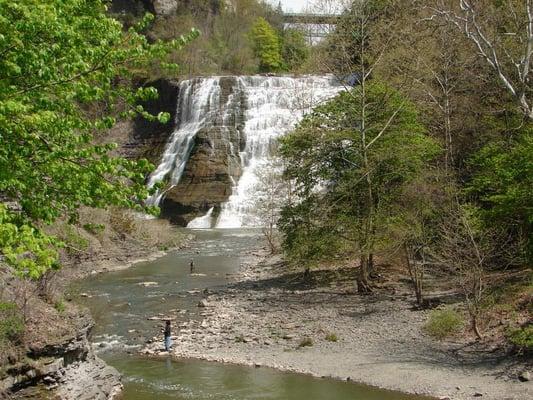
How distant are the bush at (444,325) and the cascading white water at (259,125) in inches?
1176

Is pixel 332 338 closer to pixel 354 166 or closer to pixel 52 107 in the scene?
pixel 354 166

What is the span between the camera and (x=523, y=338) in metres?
13.5

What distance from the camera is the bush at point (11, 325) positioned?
11172 mm

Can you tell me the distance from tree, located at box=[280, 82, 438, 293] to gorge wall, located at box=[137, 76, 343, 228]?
70.9ft

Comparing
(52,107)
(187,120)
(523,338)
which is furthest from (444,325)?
(187,120)

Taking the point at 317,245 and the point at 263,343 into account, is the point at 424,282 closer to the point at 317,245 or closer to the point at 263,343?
the point at 317,245

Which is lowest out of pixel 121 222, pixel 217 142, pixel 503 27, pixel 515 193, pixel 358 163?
pixel 121 222

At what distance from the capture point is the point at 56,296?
13.9 m

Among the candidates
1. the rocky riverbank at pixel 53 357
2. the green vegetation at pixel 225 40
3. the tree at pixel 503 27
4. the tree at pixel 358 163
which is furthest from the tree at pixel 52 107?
the green vegetation at pixel 225 40

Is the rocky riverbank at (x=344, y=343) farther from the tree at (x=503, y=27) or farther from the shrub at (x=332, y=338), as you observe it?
the tree at (x=503, y=27)

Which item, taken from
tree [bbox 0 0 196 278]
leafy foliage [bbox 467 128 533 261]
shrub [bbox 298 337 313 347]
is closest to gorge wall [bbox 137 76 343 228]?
leafy foliage [bbox 467 128 533 261]

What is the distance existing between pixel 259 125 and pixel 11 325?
42.5 metres

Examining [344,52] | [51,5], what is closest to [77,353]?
[51,5]

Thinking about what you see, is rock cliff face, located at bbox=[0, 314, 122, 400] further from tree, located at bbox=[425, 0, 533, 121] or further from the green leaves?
tree, located at bbox=[425, 0, 533, 121]
